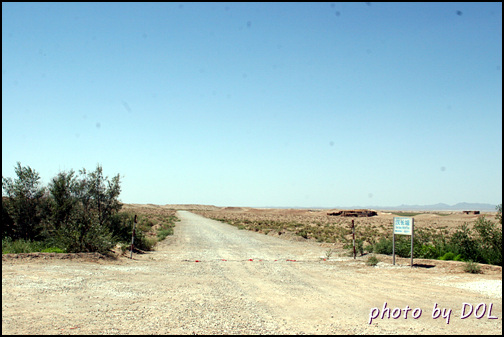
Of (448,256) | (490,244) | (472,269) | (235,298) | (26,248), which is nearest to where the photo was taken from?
(235,298)

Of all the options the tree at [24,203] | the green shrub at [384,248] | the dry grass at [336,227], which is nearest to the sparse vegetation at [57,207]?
the tree at [24,203]

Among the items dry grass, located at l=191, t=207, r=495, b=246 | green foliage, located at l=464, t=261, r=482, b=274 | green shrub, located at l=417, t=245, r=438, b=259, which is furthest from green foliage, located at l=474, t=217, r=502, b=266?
dry grass, located at l=191, t=207, r=495, b=246

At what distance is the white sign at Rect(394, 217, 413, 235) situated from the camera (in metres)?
15.9

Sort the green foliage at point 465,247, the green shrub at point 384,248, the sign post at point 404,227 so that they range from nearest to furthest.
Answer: the sign post at point 404,227, the green foliage at point 465,247, the green shrub at point 384,248

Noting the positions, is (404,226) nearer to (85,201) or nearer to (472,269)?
(472,269)

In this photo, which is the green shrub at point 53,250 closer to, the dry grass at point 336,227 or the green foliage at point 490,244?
the dry grass at point 336,227

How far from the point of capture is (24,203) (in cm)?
2138

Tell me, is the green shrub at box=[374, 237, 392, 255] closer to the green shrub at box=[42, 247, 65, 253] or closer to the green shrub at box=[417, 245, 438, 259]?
the green shrub at box=[417, 245, 438, 259]

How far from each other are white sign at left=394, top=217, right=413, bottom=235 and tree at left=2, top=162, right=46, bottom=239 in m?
18.2

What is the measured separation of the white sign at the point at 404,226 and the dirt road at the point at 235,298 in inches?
58.2

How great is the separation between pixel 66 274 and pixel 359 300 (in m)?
8.72

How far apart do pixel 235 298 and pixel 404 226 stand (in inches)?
368

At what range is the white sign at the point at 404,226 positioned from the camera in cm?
1592

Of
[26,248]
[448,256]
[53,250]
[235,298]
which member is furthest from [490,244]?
[26,248]
